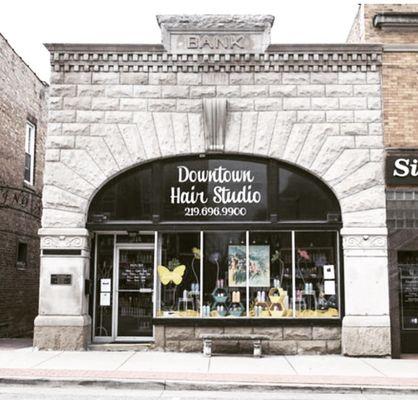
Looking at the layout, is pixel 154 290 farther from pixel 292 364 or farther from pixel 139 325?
pixel 292 364

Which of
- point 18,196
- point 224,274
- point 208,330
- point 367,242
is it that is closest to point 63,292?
point 208,330

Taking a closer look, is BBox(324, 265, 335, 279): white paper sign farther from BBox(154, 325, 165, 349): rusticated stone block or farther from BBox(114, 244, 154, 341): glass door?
BBox(114, 244, 154, 341): glass door

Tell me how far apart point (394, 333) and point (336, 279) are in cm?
169

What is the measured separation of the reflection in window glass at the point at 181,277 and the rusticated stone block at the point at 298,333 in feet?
6.73

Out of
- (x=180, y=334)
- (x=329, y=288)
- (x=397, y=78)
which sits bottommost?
(x=180, y=334)

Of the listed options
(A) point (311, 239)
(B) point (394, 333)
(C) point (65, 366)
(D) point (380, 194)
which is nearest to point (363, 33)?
(D) point (380, 194)

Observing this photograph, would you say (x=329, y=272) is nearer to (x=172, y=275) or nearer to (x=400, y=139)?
(x=400, y=139)

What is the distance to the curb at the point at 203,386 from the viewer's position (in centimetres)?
991

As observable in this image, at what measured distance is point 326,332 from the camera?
1347cm

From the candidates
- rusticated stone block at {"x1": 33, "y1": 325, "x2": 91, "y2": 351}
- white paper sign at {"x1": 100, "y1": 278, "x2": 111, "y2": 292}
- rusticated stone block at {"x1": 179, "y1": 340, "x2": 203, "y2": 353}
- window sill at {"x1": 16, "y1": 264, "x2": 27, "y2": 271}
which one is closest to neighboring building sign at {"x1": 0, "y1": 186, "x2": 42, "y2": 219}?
window sill at {"x1": 16, "y1": 264, "x2": 27, "y2": 271}

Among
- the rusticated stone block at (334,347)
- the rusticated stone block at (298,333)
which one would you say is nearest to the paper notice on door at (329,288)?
the rusticated stone block at (298,333)

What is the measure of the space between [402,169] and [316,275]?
120 inches

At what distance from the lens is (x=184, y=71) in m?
14.1

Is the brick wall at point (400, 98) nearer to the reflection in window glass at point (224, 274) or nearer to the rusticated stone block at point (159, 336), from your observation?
the reflection in window glass at point (224, 274)
